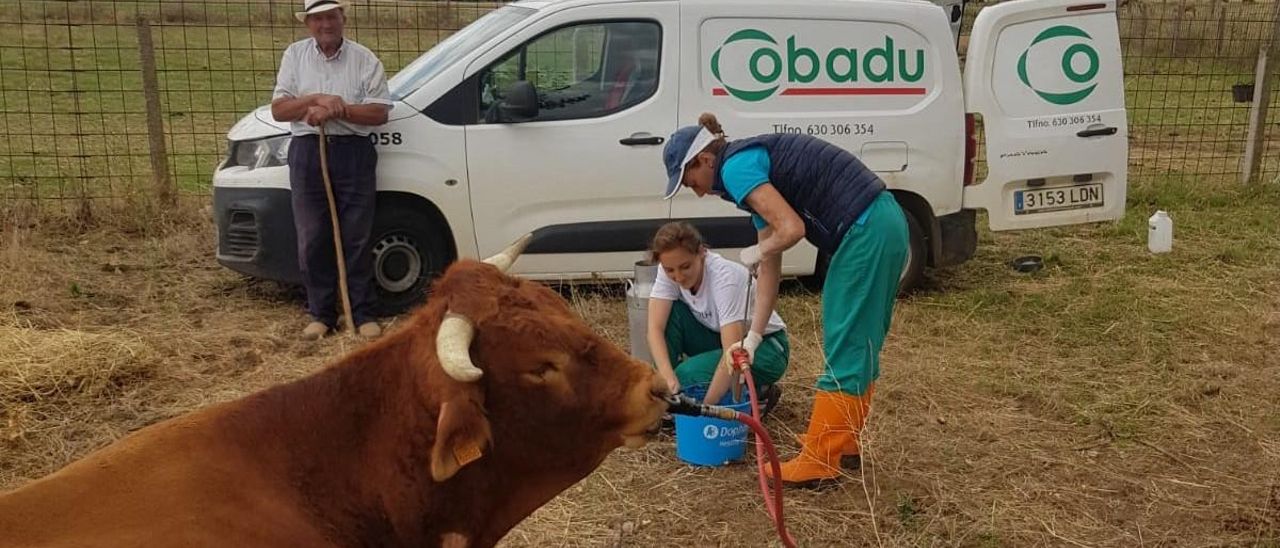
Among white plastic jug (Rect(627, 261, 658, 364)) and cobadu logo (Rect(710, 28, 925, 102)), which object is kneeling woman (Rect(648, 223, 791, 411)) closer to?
white plastic jug (Rect(627, 261, 658, 364))

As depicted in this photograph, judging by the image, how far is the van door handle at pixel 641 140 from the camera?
6699mm

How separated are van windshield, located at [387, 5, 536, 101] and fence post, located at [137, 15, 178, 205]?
2.95m

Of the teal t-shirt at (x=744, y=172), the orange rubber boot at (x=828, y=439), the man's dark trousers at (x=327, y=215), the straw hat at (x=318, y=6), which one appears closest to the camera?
the teal t-shirt at (x=744, y=172)

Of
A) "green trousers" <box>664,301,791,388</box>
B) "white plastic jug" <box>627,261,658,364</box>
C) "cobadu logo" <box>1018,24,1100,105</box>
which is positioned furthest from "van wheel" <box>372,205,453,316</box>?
"cobadu logo" <box>1018,24,1100,105</box>

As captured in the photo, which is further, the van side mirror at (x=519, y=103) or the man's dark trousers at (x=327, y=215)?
the van side mirror at (x=519, y=103)

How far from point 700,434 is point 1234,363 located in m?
3.19

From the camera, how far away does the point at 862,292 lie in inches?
171

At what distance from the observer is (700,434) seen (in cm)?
475

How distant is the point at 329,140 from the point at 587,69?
1.56 meters

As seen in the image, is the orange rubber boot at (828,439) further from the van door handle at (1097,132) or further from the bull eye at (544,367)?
the van door handle at (1097,132)

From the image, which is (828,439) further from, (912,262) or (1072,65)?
(1072,65)

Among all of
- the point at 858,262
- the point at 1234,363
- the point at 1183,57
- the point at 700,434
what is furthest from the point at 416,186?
the point at 1183,57

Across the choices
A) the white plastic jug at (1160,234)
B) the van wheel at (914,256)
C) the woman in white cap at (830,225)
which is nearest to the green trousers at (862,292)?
the woman in white cap at (830,225)

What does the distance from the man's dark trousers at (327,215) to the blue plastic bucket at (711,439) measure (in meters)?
2.43
